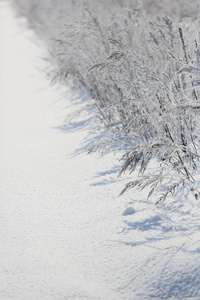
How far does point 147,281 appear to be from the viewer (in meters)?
1.17

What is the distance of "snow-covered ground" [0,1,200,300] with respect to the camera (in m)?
1.18

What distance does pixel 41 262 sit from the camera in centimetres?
136

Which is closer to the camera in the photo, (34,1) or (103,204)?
(103,204)

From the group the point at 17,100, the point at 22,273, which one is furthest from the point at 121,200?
the point at 17,100

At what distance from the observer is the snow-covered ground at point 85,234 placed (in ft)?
3.86

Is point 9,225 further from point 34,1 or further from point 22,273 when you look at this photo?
point 34,1

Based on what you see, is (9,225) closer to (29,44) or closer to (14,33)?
(29,44)

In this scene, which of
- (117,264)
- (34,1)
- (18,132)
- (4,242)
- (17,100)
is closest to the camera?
(117,264)

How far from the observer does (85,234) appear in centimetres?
153

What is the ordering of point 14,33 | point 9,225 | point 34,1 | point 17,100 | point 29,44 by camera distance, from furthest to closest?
point 34,1, point 14,33, point 29,44, point 17,100, point 9,225

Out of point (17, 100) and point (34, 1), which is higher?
point (34, 1)

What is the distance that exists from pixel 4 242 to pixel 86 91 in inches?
105

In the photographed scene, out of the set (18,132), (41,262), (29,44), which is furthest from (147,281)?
(29,44)

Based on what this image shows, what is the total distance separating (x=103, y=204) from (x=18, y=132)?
1861 millimetres
